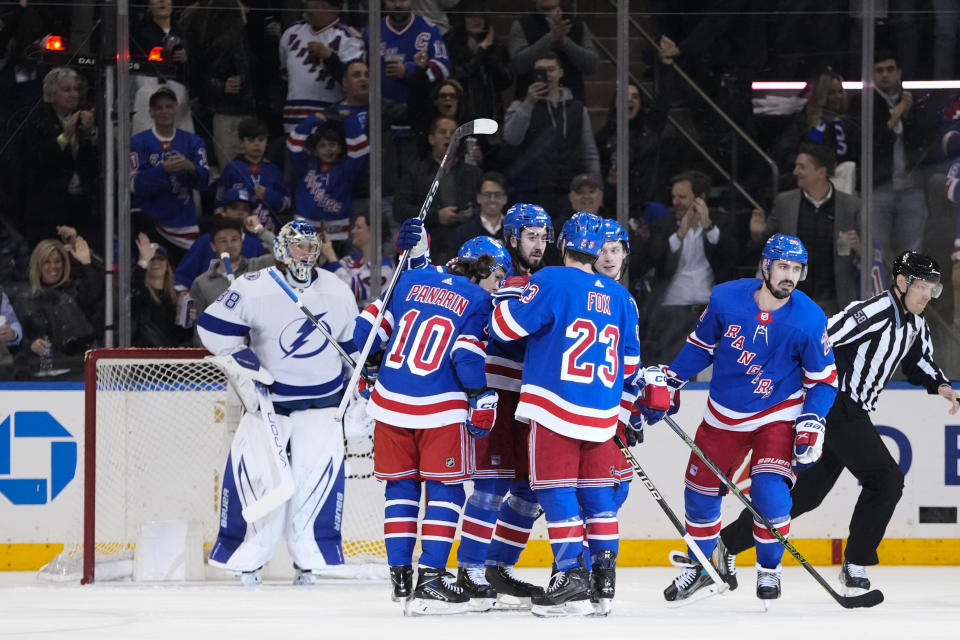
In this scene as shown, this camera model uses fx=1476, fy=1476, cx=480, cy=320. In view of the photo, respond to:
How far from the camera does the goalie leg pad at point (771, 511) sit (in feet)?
15.7

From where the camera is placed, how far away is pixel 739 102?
23.0 ft

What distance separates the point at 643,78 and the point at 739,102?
48 cm

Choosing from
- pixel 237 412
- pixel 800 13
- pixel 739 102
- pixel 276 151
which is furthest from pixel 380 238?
pixel 800 13

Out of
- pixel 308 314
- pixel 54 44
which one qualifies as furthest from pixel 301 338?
pixel 54 44

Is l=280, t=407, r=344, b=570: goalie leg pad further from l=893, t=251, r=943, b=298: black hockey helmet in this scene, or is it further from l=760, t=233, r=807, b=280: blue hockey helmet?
l=893, t=251, r=943, b=298: black hockey helmet

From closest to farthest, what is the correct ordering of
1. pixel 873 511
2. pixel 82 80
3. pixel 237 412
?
pixel 873 511, pixel 237 412, pixel 82 80

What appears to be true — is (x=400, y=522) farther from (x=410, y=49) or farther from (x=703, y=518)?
(x=410, y=49)

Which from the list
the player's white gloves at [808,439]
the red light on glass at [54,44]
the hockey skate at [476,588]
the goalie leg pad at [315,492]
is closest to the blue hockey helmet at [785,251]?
the player's white gloves at [808,439]

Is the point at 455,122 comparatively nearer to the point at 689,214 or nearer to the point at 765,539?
the point at 689,214

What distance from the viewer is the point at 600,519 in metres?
4.43

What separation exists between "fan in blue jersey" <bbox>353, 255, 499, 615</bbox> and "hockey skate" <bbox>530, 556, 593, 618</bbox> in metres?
0.28

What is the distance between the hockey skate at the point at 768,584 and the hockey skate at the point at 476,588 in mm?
861

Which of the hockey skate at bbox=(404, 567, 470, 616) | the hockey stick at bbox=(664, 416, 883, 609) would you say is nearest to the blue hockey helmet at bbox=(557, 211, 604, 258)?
the hockey stick at bbox=(664, 416, 883, 609)

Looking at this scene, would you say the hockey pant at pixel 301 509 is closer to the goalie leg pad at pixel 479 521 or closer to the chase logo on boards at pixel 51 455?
the chase logo on boards at pixel 51 455
